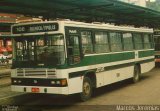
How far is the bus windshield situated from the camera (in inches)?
428

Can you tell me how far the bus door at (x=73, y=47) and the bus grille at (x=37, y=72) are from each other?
682mm

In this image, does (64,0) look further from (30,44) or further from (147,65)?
(147,65)

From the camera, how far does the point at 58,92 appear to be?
35.1 feet

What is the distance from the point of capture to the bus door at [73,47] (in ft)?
36.4

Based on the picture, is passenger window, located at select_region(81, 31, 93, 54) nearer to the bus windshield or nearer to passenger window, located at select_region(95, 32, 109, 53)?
passenger window, located at select_region(95, 32, 109, 53)

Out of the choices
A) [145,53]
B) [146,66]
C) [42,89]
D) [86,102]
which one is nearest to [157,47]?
[146,66]

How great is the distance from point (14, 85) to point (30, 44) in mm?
1459

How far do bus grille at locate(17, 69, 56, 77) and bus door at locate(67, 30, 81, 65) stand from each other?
0.68 m

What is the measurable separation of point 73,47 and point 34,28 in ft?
4.64

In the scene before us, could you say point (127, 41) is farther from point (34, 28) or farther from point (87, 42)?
point (34, 28)

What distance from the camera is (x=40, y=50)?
11.2m

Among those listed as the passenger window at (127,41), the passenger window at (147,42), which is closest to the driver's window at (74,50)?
the passenger window at (127,41)

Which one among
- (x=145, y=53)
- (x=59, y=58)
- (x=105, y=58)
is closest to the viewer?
(x=59, y=58)

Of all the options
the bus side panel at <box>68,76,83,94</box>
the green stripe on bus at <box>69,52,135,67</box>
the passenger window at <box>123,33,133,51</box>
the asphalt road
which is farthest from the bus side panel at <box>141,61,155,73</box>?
the bus side panel at <box>68,76,83,94</box>
